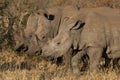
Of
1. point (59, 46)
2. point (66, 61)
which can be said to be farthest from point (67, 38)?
point (66, 61)

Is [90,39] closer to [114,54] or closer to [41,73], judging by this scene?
[114,54]

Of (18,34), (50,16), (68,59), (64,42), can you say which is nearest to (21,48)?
(18,34)

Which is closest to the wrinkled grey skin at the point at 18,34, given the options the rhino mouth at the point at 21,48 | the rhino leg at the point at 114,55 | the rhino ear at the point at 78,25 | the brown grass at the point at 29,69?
the rhino mouth at the point at 21,48

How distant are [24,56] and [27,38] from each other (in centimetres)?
51

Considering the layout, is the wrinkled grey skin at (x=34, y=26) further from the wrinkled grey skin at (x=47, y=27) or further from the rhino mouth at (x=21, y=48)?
the rhino mouth at (x=21, y=48)

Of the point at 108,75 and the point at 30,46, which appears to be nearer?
the point at 108,75

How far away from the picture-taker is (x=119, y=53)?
902 cm

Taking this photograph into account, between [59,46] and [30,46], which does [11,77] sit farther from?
[30,46]

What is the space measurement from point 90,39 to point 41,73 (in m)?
1.35

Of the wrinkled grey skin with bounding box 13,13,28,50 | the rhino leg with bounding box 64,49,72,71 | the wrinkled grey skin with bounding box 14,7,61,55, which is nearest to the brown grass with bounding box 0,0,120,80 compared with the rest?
the rhino leg with bounding box 64,49,72,71

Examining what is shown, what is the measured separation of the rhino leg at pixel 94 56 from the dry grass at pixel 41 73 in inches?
10.2

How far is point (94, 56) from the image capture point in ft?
29.4

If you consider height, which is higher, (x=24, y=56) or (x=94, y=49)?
(x=94, y=49)

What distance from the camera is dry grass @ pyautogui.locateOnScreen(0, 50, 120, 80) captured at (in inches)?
304
